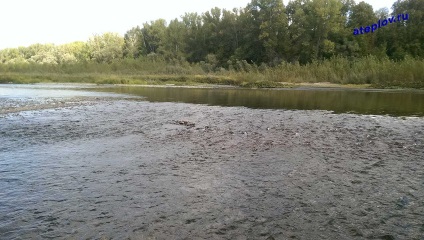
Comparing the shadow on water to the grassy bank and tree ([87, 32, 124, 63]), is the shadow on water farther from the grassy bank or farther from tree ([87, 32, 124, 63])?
tree ([87, 32, 124, 63])

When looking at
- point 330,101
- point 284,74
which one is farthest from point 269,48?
point 330,101

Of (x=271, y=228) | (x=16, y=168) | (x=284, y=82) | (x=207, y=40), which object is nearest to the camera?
(x=271, y=228)

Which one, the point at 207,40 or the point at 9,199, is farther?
the point at 207,40

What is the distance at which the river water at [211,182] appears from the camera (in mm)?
3320

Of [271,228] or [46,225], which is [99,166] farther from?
[271,228]

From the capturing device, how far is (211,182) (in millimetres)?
4688

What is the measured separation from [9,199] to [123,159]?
215 cm

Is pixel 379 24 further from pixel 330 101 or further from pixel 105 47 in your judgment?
pixel 105 47

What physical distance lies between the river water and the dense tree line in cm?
3830

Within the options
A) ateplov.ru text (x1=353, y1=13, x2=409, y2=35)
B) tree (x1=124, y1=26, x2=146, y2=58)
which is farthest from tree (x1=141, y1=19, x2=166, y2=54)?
ateplov.ru text (x1=353, y1=13, x2=409, y2=35)

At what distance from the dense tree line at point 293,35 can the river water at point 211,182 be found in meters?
38.3

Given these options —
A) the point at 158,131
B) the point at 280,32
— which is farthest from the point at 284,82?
the point at 158,131

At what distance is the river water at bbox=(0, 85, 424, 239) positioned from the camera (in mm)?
3320

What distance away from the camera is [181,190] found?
14.3 feet
